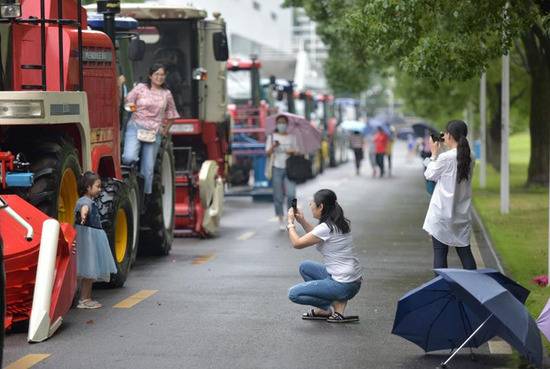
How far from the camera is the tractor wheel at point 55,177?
11820 millimetres

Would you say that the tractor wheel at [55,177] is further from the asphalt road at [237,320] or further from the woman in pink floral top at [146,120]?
the woman in pink floral top at [146,120]

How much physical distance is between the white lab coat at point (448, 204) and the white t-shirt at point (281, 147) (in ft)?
33.4

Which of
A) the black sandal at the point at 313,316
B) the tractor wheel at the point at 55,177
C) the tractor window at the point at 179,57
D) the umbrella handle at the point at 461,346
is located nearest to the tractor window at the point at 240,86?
the tractor window at the point at 179,57

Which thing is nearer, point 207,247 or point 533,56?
point 207,247

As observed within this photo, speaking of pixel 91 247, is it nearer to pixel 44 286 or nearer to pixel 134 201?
pixel 44 286

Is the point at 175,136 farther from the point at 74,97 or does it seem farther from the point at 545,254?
the point at 74,97

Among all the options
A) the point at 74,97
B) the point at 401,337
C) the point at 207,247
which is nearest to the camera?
the point at 401,337

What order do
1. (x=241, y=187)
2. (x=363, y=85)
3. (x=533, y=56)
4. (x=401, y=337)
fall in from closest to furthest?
(x=401, y=337)
(x=533, y=56)
(x=241, y=187)
(x=363, y=85)

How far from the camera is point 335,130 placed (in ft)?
179

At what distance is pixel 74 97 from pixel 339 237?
9.24ft

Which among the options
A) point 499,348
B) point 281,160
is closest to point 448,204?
point 499,348

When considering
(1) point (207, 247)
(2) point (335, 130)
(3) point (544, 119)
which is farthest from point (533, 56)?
(2) point (335, 130)

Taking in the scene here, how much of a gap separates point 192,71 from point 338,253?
37.3ft

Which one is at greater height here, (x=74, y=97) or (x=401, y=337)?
(x=74, y=97)
